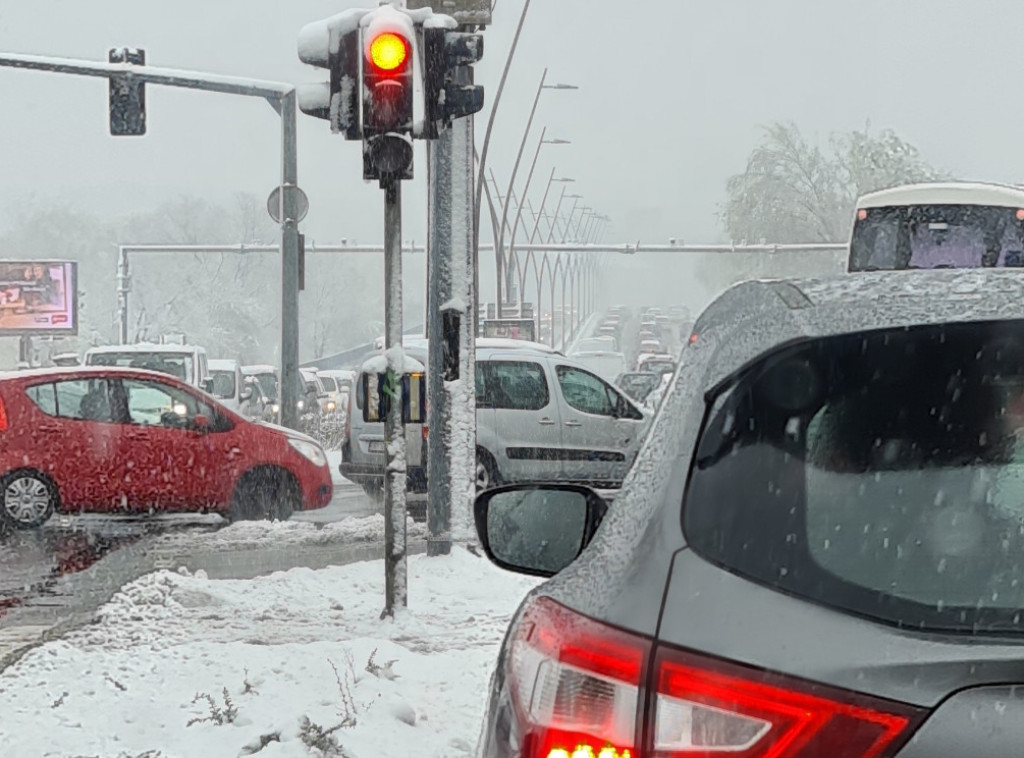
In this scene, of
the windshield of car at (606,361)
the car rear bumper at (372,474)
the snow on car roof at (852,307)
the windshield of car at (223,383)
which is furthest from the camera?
the windshield of car at (606,361)

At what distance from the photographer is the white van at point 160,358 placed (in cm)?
2689

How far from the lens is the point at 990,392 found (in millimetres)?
2070

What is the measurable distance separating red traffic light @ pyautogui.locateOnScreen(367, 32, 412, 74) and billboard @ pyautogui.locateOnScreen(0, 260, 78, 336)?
52.2 meters

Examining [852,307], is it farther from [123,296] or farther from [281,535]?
[123,296]

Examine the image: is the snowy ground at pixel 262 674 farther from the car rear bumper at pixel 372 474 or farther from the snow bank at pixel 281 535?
the car rear bumper at pixel 372 474

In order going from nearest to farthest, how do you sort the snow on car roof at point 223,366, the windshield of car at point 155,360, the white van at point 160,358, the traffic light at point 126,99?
the traffic light at point 126,99
the windshield of car at point 155,360
the white van at point 160,358
the snow on car roof at point 223,366

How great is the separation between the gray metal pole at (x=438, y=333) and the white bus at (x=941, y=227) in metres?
11.3

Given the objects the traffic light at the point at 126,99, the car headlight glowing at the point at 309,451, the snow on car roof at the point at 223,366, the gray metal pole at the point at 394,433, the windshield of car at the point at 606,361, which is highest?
the traffic light at the point at 126,99

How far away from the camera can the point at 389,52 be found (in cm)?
945

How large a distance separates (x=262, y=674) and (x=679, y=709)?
5989 millimetres

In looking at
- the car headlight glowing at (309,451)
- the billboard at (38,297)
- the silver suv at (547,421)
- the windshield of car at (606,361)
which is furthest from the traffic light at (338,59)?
the billboard at (38,297)

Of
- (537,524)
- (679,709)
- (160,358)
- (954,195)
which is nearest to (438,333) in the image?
(537,524)

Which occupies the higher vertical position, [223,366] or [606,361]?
[223,366]

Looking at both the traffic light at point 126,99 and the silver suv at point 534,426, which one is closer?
the silver suv at point 534,426
